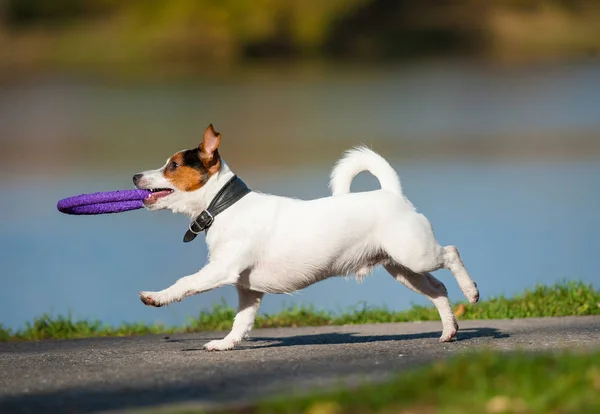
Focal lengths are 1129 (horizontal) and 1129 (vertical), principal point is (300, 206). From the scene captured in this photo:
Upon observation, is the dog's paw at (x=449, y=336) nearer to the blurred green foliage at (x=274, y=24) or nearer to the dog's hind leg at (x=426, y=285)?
the dog's hind leg at (x=426, y=285)

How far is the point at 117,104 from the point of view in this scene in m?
41.5

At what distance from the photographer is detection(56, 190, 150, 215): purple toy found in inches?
357

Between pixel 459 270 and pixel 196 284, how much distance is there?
6.75ft

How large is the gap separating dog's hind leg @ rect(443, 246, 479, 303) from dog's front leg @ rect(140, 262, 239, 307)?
1.65 metres

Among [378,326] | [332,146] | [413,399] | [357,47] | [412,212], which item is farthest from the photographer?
[357,47]

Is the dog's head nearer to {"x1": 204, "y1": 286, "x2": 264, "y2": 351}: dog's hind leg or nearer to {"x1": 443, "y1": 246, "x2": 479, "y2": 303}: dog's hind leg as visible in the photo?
{"x1": 204, "y1": 286, "x2": 264, "y2": 351}: dog's hind leg

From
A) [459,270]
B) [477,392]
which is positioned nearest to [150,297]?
[459,270]

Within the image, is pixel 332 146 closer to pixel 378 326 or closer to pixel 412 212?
pixel 378 326

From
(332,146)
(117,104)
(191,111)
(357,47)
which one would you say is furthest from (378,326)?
(357,47)

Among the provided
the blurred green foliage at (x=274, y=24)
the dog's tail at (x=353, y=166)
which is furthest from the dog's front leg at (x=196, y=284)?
the blurred green foliage at (x=274, y=24)

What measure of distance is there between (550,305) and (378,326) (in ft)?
5.93

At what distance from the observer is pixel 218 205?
8.67 meters

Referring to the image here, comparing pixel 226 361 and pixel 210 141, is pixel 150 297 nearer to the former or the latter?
pixel 226 361

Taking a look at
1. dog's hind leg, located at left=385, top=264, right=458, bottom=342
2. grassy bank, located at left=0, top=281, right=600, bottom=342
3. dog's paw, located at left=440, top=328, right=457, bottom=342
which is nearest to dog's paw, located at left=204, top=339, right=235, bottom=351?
dog's hind leg, located at left=385, top=264, right=458, bottom=342
